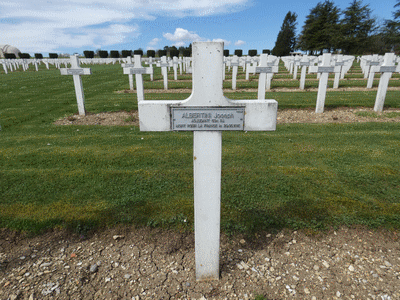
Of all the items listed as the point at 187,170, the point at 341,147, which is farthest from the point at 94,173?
the point at 341,147

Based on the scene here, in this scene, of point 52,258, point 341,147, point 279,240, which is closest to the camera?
point 52,258

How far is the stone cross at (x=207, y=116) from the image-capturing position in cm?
202

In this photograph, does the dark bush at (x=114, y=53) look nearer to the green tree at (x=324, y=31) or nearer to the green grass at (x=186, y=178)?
the green tree at (x=324, y=31)

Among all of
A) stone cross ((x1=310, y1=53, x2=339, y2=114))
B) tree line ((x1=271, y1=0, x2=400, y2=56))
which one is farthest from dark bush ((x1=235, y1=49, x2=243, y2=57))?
stone cross ((x1=310, y1=53, x2=339, y2=114))

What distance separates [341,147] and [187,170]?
3.53 meters

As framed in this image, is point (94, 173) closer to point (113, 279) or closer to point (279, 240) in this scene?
point (113, 279)

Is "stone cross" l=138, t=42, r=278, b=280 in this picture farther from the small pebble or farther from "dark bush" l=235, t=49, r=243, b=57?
"dark bush" l=235, t=49, r=243, b=57

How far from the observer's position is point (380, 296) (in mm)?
2326

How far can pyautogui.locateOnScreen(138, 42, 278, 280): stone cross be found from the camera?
2020 mm

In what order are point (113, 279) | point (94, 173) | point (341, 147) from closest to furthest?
point (113, 279) < point (94, 173) < point (341, 147)

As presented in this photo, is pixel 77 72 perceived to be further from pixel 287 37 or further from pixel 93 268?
pixel 287 37

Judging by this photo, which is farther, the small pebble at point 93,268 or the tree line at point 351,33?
the tree line at point 351,33

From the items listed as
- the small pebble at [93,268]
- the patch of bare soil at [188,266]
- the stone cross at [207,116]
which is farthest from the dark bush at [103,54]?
the stone cross at [207,116]

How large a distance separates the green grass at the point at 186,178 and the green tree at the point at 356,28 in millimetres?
48055
